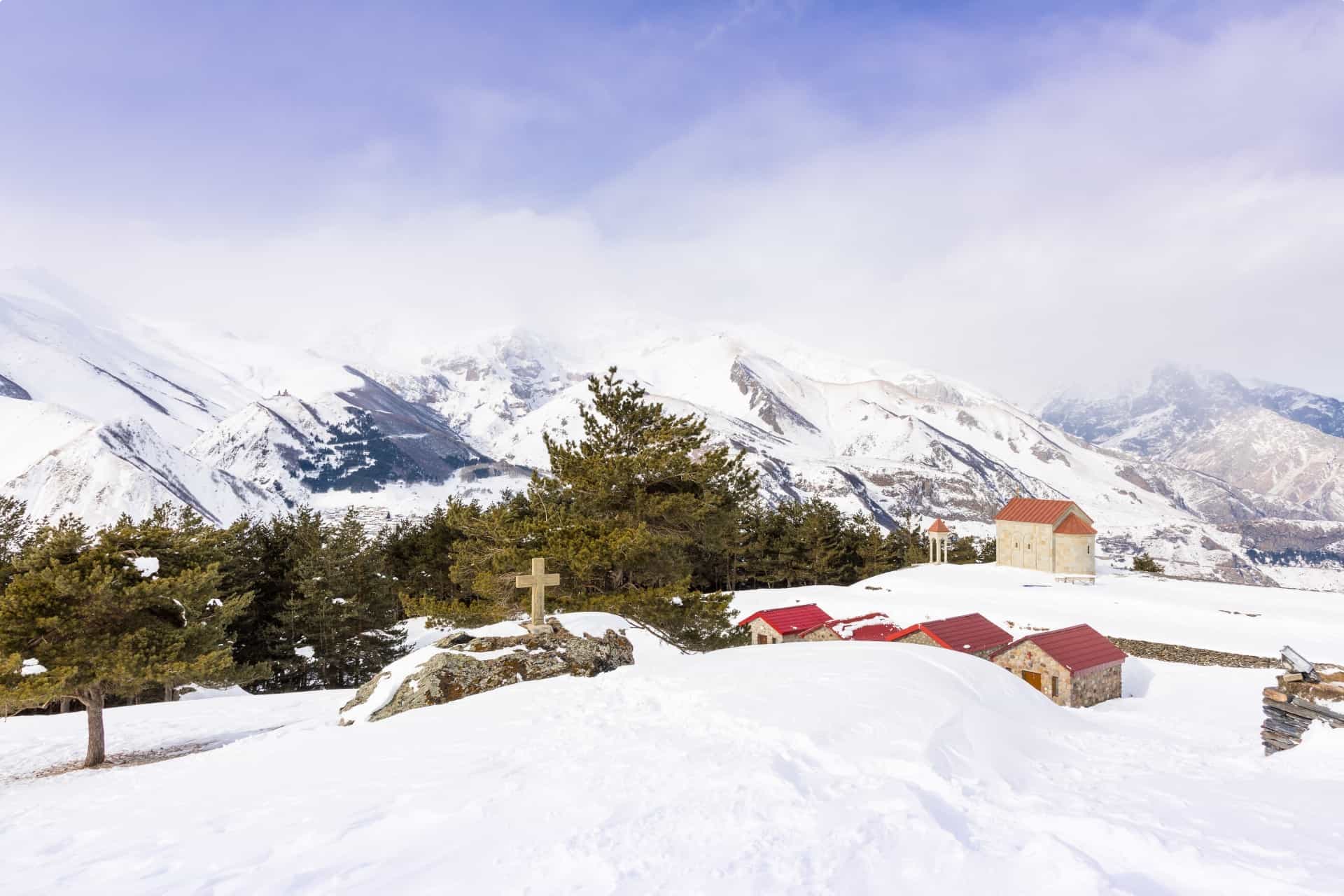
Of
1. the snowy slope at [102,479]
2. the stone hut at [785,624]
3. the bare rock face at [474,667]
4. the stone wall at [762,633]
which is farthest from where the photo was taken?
the snowy slope at [102,479]

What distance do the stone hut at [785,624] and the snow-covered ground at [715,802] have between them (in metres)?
18.2

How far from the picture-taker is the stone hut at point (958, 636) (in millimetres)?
24578

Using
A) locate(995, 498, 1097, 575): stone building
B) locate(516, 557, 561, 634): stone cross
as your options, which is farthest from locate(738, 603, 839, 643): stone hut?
locate(995, 498, 1097, 575): stone building

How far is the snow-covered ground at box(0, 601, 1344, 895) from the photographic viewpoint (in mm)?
4785

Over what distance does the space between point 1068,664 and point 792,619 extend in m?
10.8

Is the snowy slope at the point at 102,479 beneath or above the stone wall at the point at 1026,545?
above

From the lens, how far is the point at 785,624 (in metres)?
29.5

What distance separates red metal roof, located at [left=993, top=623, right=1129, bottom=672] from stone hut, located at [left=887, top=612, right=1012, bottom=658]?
79 cm

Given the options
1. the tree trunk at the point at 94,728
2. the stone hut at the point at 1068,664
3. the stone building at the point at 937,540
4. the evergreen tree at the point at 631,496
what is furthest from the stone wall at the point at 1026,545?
the tree trunk at the point at 94,728

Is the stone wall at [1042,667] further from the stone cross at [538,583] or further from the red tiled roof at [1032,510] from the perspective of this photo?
the red tiled roof at [1032,510]

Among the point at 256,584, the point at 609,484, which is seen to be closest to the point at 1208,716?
the point at 609,484

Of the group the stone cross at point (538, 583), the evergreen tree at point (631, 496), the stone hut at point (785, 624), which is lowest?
the stone hut at point (785, 624)

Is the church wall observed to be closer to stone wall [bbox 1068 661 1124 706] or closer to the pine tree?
stone wall [bbox 1068 661 1124 706]

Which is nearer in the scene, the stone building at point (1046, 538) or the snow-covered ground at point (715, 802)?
the snow-covered ground at point (715, 802)
